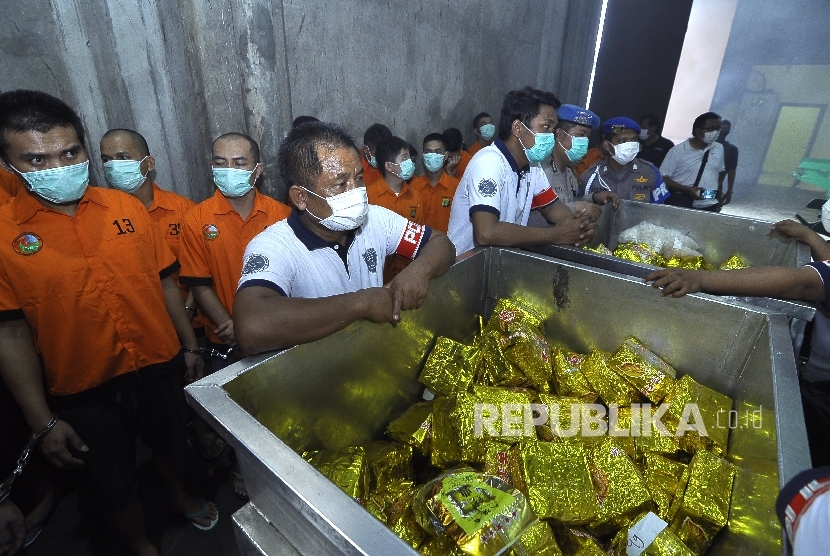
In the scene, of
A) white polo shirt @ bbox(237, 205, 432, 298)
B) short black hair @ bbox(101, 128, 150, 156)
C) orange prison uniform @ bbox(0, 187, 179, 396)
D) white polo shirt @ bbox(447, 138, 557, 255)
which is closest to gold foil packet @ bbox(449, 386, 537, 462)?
white polo shirt @ bbox(237, 205, 432, 298)

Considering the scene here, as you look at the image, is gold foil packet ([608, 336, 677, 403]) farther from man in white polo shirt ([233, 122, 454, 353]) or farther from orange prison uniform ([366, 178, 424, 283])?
orange prison uniform ([366, 178, 424, 283])

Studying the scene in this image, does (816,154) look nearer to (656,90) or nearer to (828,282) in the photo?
(656,90)

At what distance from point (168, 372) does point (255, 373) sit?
1.03 metres

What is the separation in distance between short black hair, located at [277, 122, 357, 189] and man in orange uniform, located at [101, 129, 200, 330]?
3.79 ft

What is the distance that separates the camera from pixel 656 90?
8297mm

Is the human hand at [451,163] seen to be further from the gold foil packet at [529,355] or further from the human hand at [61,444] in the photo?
the human hand at [61,444]

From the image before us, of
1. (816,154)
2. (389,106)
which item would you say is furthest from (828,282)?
(816,154)

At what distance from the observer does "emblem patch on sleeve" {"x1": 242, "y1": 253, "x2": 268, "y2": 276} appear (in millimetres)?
1366

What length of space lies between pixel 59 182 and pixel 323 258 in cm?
101

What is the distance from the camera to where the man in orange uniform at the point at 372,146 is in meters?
4.04

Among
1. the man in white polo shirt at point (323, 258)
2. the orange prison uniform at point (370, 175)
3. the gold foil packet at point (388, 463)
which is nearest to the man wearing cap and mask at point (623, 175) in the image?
the orange prison uniform at point (370, 175)

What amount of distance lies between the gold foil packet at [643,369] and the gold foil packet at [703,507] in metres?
0.33

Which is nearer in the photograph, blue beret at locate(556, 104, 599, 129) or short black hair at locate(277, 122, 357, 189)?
short black hair at locate(277, 122, 357, 189)

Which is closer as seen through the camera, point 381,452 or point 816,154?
point 381,452
